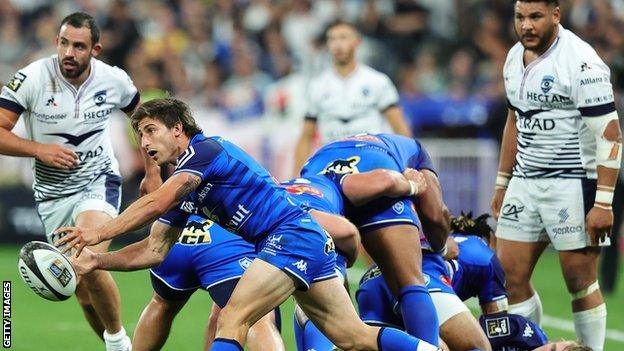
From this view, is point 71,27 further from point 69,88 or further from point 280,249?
point 280,249

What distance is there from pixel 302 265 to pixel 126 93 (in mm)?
2926

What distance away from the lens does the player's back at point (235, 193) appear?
21.9ft

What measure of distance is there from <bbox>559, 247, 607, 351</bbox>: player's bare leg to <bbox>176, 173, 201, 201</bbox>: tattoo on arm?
9.44 ft

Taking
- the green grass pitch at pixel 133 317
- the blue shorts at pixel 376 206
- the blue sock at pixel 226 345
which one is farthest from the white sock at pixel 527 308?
the blue sock at pixel 226 345

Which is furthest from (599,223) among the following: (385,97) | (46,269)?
(385,97)

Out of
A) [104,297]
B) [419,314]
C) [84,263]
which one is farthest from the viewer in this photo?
[104,297]

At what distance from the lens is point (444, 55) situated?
1889cm

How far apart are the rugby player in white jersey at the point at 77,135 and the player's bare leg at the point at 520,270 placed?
7.99ft

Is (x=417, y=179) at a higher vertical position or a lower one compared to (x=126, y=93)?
lower

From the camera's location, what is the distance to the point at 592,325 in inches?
328

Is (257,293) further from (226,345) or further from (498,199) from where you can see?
(498,199)

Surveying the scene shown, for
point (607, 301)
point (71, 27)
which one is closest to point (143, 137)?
point (71, 27)

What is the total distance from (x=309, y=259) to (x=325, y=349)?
1.00 m

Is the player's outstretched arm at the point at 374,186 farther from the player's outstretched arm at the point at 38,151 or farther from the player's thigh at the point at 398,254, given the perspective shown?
the player's outstretched arm at the point at 38,151
